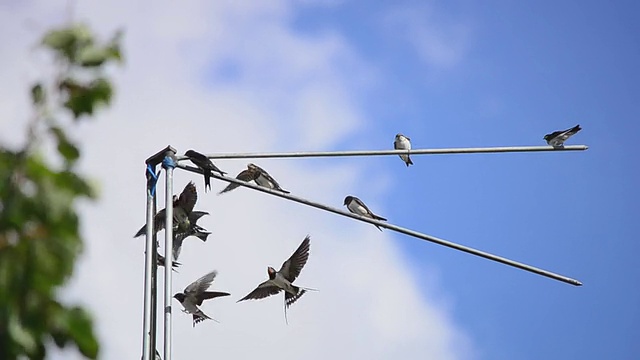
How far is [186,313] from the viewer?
1257 cm

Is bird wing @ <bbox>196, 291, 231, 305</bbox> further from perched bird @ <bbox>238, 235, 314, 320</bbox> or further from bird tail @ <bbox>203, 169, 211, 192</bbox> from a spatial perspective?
bird tail @ <bbox>203, 169, 211, 192</bbox>

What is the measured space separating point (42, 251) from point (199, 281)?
1166cm

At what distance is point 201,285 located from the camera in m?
13.2

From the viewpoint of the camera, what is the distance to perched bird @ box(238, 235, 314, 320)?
1150 centimetres

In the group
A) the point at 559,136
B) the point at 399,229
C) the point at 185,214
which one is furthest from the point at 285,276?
the point at 559,136

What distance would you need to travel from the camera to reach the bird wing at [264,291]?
11812 mm

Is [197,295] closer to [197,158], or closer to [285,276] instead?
[285,276]

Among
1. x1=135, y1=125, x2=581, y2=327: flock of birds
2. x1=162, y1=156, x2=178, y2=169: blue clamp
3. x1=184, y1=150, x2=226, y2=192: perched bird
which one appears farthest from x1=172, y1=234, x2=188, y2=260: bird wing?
x1=162, y1=156, x2=178, y2=169: blue clamp

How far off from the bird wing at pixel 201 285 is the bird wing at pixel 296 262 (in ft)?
3.60

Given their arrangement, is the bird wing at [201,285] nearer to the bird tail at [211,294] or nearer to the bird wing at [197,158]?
the bird tail at [211,294]

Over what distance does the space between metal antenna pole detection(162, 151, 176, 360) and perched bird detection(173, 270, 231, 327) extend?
4934mm

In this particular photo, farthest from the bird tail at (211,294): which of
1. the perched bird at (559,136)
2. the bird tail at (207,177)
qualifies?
the perched bird at (559,136)

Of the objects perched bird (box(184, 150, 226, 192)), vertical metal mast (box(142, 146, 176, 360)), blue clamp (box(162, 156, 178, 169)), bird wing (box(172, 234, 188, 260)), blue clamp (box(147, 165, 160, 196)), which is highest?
bird wing (box(172, 234, 188, 260))

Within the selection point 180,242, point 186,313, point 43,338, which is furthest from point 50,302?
point 186,313
